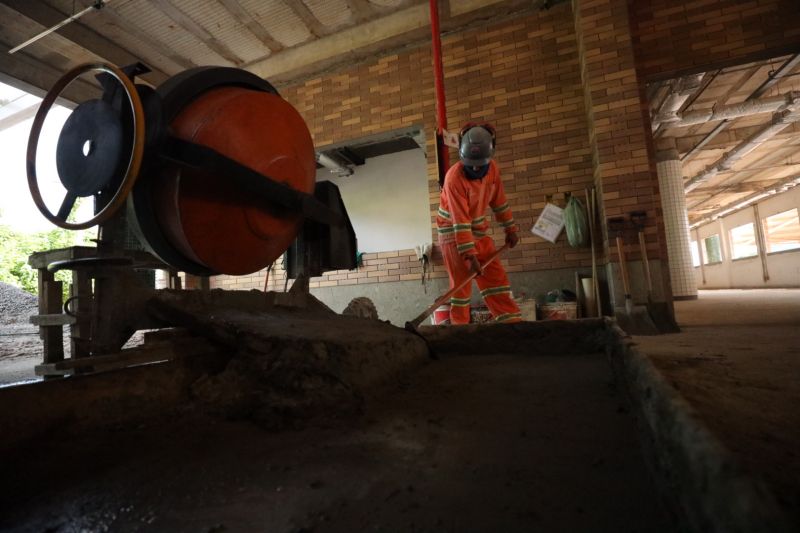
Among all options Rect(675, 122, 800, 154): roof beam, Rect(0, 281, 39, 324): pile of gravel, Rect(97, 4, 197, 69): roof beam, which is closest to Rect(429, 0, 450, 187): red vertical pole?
Rect(97, 4, 197, 69): roof beam

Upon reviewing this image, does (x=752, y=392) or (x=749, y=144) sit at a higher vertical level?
(x=749, y=144)

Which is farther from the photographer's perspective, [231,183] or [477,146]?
[477,146]

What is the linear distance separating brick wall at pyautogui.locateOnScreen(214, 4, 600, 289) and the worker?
49.5 inches

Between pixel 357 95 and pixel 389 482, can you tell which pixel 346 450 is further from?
pixel 357 95

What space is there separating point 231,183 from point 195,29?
542cm

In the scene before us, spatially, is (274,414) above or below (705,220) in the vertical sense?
below

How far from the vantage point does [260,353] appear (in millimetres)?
1525

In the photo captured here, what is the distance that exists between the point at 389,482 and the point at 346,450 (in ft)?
0.72

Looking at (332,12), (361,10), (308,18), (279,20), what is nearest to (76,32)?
(279,20)

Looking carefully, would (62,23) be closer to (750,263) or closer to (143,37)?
(143,37)

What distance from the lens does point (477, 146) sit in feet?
11.2

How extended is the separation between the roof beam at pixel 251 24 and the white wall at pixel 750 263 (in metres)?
15.6

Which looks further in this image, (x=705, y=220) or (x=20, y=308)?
(x=705, y=220)

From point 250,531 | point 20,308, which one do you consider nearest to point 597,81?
point 250,531
